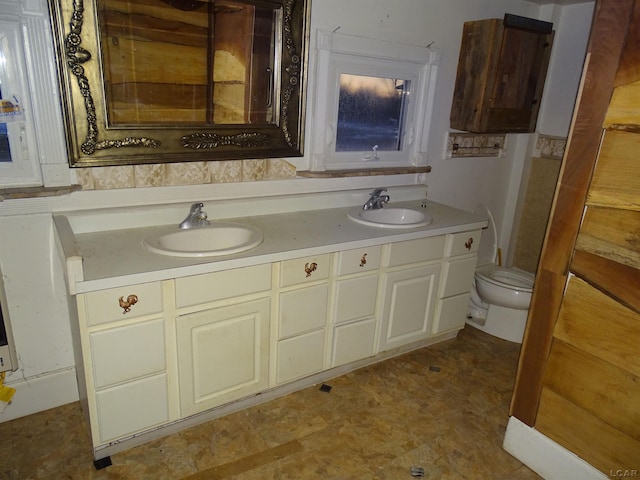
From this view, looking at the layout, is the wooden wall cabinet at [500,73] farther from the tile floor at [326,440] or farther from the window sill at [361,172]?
the tile floor at [326,440]

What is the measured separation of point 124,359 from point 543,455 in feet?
5.61

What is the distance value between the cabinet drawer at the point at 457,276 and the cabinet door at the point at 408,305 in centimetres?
6

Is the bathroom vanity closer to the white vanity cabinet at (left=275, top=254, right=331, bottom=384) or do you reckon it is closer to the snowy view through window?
the white vanity cabinet at (left=275, top=254, right=331, bottom=384)

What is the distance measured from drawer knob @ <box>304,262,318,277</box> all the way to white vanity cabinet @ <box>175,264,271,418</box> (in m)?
0.19

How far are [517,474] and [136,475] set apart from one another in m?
1.54

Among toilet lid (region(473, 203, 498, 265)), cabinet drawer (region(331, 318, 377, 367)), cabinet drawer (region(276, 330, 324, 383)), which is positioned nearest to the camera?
cabinet drawer (region(276, 330, 324, 383))

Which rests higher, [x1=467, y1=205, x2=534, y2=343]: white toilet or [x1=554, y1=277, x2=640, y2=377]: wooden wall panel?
[x1=554, y1=277, x2=640, y2=377]: wooden wall panel

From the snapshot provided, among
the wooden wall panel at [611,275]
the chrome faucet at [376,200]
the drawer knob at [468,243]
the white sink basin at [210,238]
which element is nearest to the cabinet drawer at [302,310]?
the white sink basin at [210,238]

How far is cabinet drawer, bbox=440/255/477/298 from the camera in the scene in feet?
8.59

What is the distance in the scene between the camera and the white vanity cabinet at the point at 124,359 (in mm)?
1621

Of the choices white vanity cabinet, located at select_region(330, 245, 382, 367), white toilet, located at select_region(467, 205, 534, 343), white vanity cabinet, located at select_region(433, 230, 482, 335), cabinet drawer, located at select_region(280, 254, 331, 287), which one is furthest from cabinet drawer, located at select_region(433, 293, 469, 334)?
cabinet drawer, located at select_region(280, 254, 331, 287)

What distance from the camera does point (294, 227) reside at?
7.36 ft

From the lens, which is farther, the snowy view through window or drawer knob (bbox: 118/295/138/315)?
the snowy view through window

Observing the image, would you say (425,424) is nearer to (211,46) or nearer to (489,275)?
(489,275)
